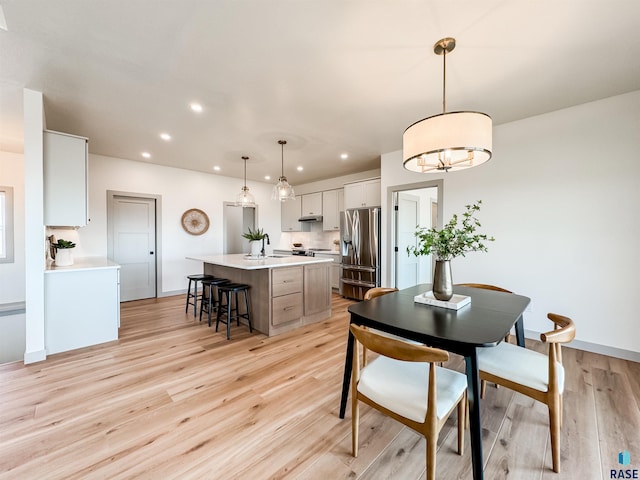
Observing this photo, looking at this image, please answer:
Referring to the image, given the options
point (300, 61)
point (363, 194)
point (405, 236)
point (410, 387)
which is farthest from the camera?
point (363, 194)

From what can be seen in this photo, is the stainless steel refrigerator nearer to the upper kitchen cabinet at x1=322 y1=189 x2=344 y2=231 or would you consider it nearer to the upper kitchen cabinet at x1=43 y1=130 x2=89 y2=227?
the upper kitchen cabinet at x1=322 y1=189 x2=344 y2=231

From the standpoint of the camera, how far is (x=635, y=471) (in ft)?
4.51

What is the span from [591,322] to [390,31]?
3.50m

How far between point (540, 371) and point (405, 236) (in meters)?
3.42

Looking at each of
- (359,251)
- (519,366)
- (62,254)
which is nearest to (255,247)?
(359,251)

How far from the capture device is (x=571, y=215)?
2.89m

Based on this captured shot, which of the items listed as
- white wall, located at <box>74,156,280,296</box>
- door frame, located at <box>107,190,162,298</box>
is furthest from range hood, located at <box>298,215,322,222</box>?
door frame, located at <box>107,190,162,298</box>

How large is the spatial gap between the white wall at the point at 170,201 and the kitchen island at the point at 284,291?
2074 millimetres

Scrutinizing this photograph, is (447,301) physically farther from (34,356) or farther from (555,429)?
(34,356)

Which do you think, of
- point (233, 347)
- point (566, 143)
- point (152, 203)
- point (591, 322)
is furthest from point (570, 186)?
point (152, 203)

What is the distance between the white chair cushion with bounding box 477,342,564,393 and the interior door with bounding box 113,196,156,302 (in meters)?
5.64

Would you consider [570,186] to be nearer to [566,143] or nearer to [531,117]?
[566,143]

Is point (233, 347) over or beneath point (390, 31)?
beneath

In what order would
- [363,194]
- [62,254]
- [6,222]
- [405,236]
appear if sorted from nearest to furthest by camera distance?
1. [62,254]
2. [6,222]
3. [405,236]
4. [363,194]
